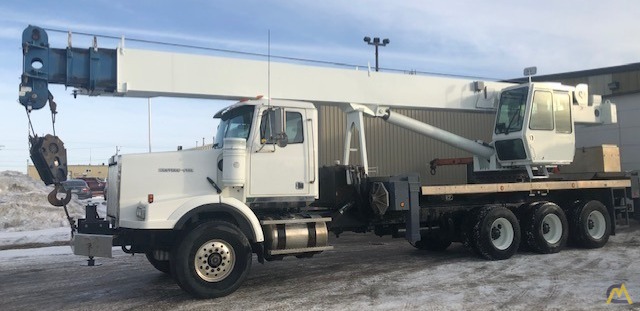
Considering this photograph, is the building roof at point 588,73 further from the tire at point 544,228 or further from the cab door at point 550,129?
the tire at point 544,228

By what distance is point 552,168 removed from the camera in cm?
1152

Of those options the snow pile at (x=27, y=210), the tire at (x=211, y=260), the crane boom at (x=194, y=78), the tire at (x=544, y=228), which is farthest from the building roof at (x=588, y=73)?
the snow pile at (x=27, y=210)

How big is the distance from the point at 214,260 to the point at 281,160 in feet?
5.97

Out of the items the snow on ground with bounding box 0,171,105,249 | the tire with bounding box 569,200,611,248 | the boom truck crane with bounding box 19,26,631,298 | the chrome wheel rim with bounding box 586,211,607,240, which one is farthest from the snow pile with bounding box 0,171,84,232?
the chrome wheel rim with bounding box 586,211,607,240

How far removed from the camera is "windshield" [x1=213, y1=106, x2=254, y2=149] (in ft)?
25.9

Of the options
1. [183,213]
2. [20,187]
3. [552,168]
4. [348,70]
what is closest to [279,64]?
[348,70]

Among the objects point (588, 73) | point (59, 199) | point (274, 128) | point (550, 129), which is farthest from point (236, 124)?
point (588, 73)

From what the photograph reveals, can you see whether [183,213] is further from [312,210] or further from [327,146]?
[327,146]

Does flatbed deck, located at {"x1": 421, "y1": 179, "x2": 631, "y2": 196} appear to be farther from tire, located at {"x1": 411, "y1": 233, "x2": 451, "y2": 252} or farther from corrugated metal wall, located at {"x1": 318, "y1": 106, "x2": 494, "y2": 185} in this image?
corrugated metal wall, located at {"x1": 318, "y1": 106, "x2": 494, "y2": 185}

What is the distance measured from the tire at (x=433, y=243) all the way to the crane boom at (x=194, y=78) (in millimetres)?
2895

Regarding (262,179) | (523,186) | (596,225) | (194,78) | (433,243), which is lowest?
(433,243)

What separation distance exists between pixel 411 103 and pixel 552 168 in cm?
387

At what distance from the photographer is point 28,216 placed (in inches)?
703

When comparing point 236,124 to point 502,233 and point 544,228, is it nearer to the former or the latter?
point 502,233
